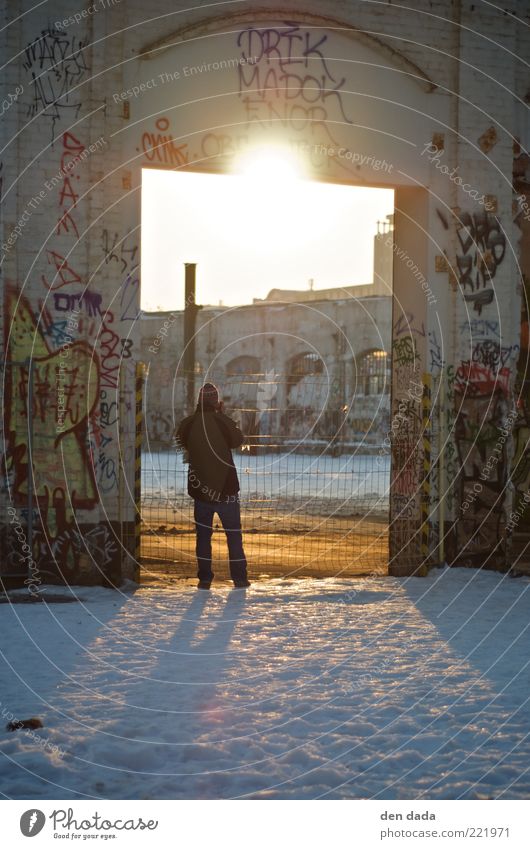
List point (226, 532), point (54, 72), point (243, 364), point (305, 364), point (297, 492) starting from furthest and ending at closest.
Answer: point (243, 364) < point (305, 364) < point (297, 492) < point (226, 532) < point (54, 72)

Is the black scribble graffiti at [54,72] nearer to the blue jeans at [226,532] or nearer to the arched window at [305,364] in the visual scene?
the blue jeans at [226,532]

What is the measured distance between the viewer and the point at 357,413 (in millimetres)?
36500

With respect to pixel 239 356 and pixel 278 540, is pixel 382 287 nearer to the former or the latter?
pixel 239 356

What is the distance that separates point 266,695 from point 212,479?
13.1 feet

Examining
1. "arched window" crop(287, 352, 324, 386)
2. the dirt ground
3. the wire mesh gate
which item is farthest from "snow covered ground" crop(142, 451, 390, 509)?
"arched window" crop(287, 352, 324, 386)

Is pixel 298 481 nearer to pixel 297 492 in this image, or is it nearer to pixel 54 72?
pixel 297 492

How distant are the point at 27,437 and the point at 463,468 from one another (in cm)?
464

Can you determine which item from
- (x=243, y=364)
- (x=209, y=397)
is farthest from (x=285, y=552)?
(x=243, y=364)

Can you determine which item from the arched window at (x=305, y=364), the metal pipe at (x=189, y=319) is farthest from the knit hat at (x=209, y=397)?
the arched window at (x=305, y=364)

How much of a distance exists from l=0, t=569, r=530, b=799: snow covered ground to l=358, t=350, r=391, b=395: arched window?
26836 millimetres

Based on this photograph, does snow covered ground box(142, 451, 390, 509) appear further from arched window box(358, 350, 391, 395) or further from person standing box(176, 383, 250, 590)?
person standing box(176, 383, 250, 590)

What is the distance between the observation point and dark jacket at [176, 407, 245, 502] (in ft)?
34.6

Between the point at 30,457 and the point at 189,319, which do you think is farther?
the point at 189,319

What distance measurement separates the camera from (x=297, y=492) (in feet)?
74.4
